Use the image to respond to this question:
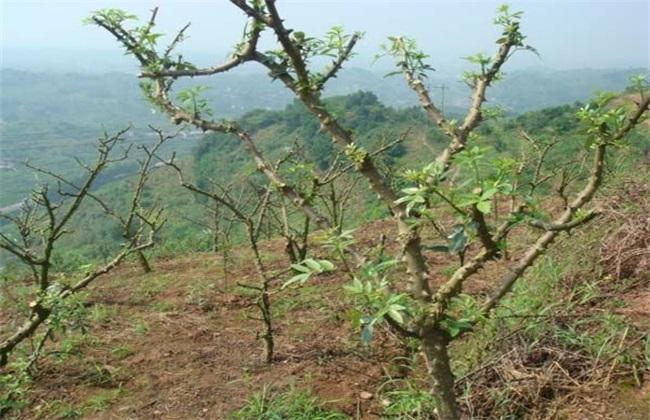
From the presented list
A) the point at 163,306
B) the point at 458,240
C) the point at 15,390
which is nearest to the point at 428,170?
the point at 458,240

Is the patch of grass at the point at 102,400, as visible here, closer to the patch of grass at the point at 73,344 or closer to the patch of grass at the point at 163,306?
the patch of grass at the point at 73,344

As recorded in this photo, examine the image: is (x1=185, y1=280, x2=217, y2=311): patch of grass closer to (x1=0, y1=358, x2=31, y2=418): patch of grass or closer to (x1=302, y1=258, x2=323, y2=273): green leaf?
(x1=0, y1=358, x2=31, y2=418): patch of grass

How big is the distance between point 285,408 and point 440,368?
1677mm

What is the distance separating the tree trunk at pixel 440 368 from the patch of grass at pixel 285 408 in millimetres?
1347

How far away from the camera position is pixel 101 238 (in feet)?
128

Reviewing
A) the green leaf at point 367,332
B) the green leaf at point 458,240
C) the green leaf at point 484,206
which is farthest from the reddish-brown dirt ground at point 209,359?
the green leaf at point 484,206

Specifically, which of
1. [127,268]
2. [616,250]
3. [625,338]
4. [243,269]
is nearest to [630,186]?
[616,250]

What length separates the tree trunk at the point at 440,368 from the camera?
2277 millimetres

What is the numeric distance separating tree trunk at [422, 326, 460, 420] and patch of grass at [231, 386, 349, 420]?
1.35 metres

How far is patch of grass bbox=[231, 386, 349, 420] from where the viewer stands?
3664 millimetres

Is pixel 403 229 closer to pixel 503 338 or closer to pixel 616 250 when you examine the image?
pixel 503 338

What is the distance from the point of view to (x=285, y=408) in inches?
147

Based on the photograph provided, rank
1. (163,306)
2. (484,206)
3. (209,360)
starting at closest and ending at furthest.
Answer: (484,206)
(209,360)
(163,306)

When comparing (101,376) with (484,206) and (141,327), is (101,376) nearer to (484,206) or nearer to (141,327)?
(141,327)
